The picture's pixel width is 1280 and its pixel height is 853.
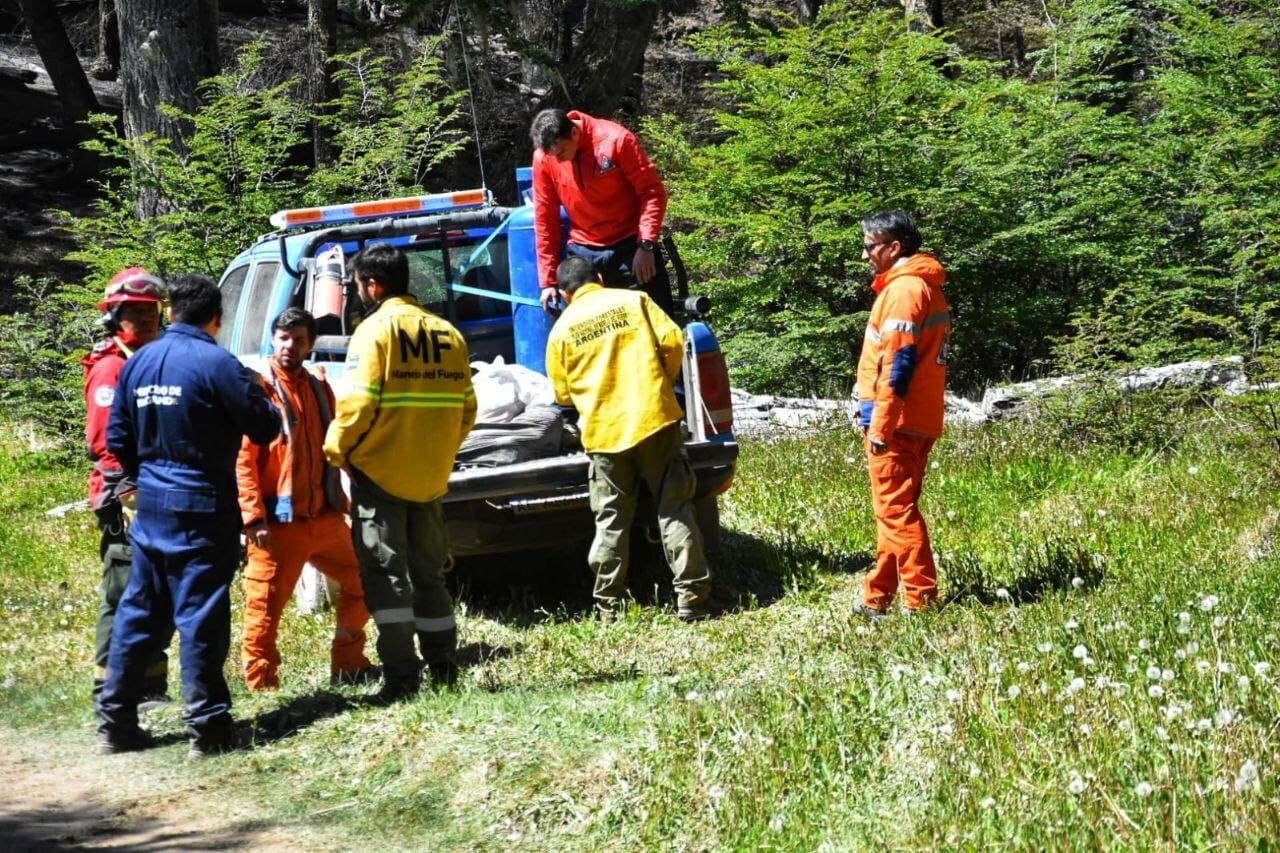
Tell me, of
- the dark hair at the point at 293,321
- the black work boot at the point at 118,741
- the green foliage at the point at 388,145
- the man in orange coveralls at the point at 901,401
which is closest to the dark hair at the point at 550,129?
the dark hair at the point at 293,321

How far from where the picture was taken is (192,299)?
5.72 metres

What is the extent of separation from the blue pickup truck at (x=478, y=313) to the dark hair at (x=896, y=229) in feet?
3.74

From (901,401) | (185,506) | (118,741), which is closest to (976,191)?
(901,401)

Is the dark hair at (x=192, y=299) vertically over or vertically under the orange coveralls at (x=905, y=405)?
over

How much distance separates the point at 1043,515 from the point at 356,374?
4.43 meters

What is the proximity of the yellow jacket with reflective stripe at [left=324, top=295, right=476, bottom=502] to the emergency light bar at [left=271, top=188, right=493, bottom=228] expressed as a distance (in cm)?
206

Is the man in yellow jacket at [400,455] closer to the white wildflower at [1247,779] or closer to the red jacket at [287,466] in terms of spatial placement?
the red jacket at [287,466]

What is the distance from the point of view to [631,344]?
6922 mm

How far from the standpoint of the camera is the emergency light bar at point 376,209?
7.85 m

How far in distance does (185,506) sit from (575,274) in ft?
8.13

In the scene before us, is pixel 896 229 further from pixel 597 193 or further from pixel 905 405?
pixel 597 193

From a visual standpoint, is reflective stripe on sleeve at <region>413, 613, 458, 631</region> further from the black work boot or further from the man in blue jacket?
the black work boot

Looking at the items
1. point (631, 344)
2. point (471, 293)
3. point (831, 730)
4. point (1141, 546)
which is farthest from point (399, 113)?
point (831, 730)

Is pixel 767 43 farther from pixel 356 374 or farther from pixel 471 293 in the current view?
pixel 356 374
